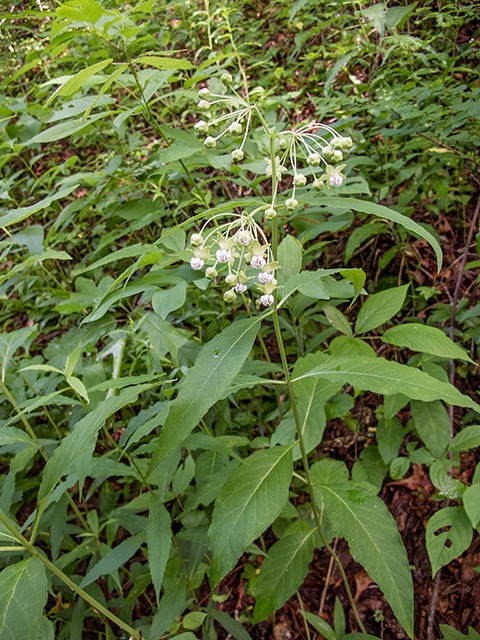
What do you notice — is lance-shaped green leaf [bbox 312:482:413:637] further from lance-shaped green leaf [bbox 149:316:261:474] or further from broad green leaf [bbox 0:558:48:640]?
broad green leaf [bbox 0:558:48:640]

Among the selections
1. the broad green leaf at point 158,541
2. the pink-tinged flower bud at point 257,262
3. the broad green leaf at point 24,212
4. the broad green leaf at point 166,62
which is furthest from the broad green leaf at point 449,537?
the broad green leaf at point 166,62

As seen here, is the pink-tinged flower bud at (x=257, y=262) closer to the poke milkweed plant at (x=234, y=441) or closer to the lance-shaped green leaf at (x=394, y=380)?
the poke milkweed plant at (x=234, y=441)

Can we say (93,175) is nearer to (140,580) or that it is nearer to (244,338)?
(244,338)

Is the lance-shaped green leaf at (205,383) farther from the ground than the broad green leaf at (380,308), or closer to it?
farther from the ground

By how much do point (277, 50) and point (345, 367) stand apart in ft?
17.9

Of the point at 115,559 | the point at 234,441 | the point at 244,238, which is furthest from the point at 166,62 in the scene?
the point at 115,559

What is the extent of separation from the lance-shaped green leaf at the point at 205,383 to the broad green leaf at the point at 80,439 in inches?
6.4

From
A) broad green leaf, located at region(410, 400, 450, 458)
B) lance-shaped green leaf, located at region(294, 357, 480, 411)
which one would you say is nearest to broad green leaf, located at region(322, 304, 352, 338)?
broad green leaf, located at region(410, 400, 450, 458)

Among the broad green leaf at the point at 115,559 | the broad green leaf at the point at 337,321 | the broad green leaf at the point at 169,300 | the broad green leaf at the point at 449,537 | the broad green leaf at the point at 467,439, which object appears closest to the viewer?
the broad green leaf at the point at 169,300

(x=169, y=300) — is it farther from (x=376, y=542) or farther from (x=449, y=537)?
(x=449, y=537)

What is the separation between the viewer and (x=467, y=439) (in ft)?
6.72

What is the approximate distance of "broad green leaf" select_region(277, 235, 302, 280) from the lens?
208 cm

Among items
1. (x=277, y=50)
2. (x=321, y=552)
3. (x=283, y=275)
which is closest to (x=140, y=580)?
(x=321, y=552)

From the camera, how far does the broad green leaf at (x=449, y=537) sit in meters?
1.88
